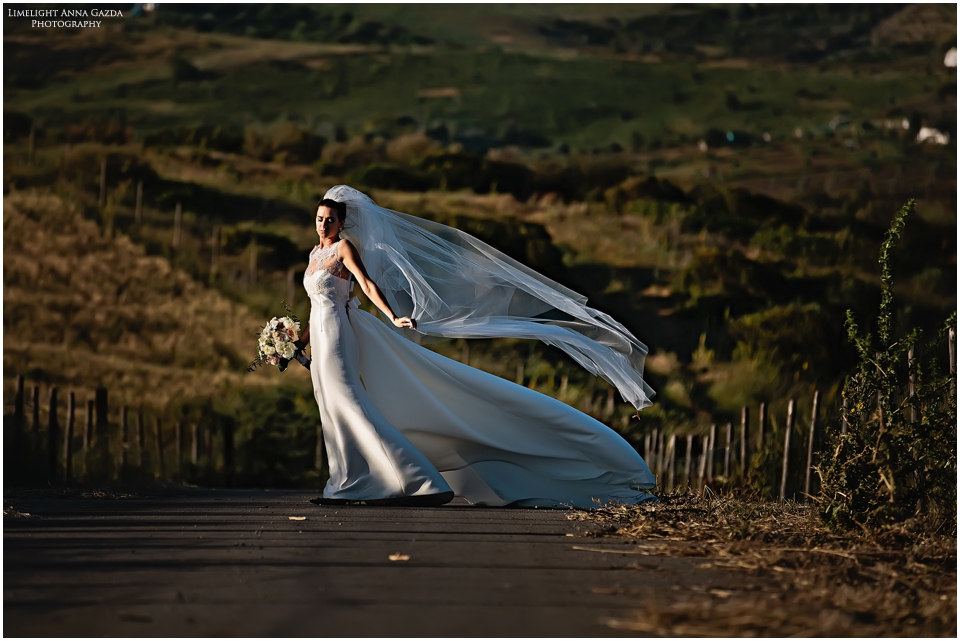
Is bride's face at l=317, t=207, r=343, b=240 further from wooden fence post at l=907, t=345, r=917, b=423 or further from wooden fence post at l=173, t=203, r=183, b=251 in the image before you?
wooden fence post at l=173, t=203, r=183, b=251

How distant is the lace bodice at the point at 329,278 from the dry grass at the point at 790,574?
2.75 metres

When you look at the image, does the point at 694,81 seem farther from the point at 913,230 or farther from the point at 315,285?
the point at 315,285

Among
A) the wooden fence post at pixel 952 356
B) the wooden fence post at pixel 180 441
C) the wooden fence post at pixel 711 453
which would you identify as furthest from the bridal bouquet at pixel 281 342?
the wooden fence post at pixel 180 441

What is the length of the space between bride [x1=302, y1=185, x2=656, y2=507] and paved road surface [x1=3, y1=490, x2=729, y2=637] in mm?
973

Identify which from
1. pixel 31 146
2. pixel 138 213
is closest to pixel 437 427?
pixel 138 213

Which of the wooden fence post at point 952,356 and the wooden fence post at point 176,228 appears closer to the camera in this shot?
the wooden fence post at point 952,356

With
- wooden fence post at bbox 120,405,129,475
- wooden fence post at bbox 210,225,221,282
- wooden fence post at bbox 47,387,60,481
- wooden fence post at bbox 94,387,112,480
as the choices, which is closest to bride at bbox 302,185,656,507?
wooden fence post at bbox 47,387,60,481

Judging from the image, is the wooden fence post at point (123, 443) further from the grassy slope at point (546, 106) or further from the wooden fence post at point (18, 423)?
the grassy slope at point (546, 106)

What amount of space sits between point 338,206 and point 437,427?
204 cm

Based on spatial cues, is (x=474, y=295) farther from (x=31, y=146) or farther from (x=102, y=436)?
(x=31, y=146)

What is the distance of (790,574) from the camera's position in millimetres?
6738

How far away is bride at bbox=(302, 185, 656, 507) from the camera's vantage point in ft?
34.3

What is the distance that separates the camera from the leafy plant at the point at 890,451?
26.8 feet

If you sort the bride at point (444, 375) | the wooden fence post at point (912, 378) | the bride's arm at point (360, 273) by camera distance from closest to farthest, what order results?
the wooden fence post at point (912, 378) → the bride at point (444, 375) → the bride's arm at point (360, 273)
